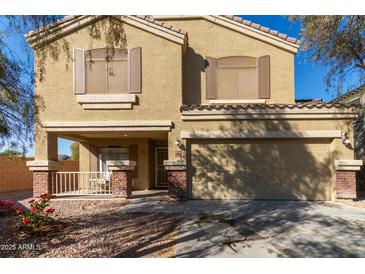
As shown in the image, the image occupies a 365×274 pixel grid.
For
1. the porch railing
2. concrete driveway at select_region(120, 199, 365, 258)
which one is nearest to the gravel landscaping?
concrete driveway at select_region(120, 199, 365, 258)

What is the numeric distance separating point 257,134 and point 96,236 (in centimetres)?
625

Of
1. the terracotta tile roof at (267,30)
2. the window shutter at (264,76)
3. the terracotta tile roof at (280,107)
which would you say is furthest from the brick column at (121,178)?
the terracotta tile roof at (267,30)

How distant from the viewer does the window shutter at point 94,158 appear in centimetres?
1288

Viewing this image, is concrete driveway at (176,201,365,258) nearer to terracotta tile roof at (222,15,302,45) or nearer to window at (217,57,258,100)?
window at (217,57,258,100)

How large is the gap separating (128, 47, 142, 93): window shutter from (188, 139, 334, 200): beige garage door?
2.94 m

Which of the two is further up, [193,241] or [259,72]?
[259,72]

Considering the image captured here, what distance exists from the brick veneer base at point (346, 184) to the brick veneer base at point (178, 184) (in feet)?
17.5

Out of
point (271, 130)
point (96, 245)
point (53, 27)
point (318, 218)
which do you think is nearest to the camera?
point (96, 245)

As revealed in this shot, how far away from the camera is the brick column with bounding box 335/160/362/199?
29.0 feet

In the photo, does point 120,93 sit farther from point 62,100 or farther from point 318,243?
point 318,243

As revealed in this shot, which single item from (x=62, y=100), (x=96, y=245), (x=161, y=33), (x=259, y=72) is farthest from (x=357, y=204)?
(x=62, y=100)

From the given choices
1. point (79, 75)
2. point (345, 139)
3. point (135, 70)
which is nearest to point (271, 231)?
point (345, 139)

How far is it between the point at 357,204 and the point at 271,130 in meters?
3.65

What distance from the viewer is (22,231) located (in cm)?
567
